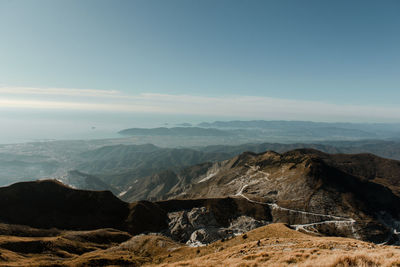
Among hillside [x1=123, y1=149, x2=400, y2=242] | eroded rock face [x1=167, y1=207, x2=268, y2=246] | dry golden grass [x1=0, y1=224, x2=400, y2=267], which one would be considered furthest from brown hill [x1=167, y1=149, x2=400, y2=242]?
dry golden grass [x1=0, y1=224, x2=400, y2=267]

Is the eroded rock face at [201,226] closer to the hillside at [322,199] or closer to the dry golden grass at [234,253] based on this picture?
the hillside at [322,199]

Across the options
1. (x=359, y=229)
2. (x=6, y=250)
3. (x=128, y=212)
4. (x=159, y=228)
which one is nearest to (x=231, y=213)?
(x=159, y=228)

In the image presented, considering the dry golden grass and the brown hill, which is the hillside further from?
the dry golden grass

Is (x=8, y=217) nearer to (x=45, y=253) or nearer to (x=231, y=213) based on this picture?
(x=45, y=253)

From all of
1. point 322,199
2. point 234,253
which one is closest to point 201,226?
point 234,253

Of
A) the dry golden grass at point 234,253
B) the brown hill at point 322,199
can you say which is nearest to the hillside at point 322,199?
the brown hill at point 322,199

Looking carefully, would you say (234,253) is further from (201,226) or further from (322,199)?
(322,199)
